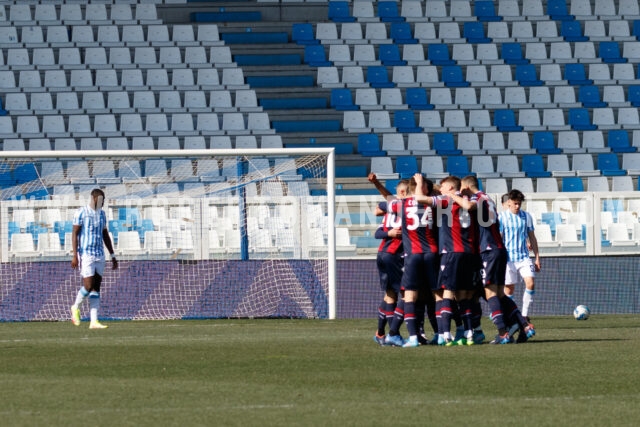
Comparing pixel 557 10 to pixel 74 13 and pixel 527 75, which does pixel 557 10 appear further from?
pixel 74 13

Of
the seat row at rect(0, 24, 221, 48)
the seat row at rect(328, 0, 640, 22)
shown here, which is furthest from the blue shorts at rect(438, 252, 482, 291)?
the seat row at rect(328, 0, 640, 22)

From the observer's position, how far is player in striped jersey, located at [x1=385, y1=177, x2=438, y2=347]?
37.8 ft

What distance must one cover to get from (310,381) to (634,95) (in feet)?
77.2

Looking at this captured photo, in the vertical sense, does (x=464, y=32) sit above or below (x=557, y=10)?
below

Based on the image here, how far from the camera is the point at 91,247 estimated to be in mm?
15156

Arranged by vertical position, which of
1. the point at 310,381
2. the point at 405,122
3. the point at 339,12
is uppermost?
the point at 339,12

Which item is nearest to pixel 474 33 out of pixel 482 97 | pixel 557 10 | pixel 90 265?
pixel 482 97

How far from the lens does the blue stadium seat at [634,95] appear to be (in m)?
30.5

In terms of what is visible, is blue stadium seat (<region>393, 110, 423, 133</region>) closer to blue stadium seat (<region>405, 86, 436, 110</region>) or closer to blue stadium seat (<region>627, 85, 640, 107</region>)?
blue stadium seat (<region>405, 86, 436, 110</region>)

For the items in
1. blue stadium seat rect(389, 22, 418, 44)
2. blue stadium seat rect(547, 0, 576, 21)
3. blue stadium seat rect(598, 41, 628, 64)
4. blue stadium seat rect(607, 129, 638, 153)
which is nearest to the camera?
blue stadium seat rect(607, 129, 638, 153)

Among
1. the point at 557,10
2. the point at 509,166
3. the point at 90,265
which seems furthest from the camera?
the point at 557,10

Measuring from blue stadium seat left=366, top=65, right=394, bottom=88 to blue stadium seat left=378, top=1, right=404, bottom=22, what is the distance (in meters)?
2.46

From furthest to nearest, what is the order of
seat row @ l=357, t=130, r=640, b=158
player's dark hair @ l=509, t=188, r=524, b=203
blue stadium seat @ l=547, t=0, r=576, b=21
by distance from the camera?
blue stadium seat @ l=547, t=0, r=576, b=21 → seat row @ l=357, t=130, r=640, b=158 → player's dark hair @ l=509, t=188, r=524, b=203

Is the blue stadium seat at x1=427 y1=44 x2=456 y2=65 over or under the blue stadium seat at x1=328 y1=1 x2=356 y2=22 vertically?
under
